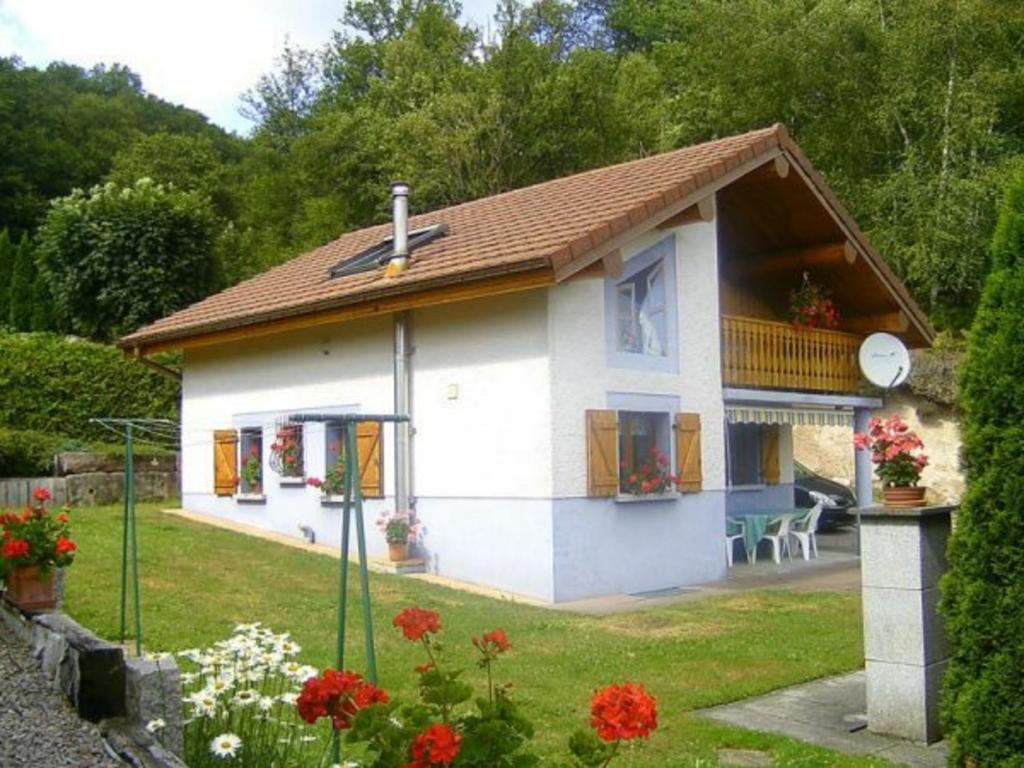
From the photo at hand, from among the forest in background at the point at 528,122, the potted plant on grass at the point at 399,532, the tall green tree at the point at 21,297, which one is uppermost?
the forest in background at the point at 528,122

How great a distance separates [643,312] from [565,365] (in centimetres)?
188

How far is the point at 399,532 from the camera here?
13.2 m

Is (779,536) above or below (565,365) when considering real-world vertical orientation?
below

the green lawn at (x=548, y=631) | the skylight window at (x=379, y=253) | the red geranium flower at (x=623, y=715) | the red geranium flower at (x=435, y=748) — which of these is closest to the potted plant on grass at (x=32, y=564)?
the green lawn at (x=548, y=631)

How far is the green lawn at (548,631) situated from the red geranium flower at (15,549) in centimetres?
149

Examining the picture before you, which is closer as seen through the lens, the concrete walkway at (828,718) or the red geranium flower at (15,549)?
the concrete walkway at (828,718)

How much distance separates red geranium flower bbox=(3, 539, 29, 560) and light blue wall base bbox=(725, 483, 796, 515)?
11.9 m

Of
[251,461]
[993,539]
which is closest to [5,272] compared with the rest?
[251,461]

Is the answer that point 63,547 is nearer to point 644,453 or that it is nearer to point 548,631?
point 548,631

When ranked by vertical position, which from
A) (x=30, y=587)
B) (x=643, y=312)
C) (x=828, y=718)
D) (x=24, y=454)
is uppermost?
(x=643, y=312)

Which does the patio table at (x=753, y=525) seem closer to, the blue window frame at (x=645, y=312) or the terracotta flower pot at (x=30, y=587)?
the blue window frame at (x=645, y=312)

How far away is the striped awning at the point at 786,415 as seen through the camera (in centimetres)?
1515

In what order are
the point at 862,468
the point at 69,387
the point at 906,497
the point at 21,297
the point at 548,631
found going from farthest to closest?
1. the point at 21,297
2. the point at 69,387
3. the point at 862,468
4. the point at 548,631
5. the point at 906,497

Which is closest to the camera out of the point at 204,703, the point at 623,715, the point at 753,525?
the point at 623,715
